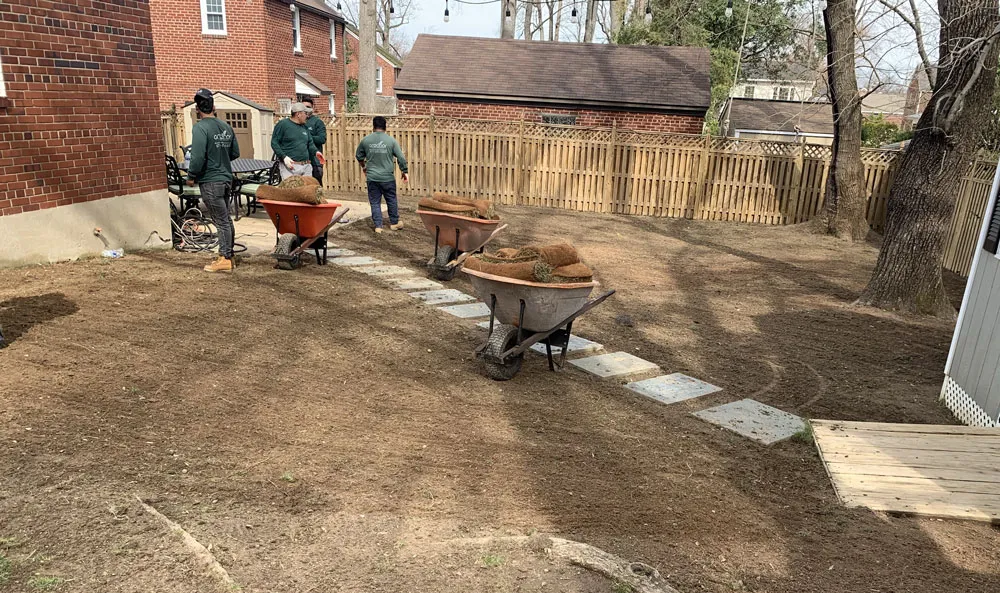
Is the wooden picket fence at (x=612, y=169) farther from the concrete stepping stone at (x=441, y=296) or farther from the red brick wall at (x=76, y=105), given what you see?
the concrete stepping stone at (x=441, y=296)

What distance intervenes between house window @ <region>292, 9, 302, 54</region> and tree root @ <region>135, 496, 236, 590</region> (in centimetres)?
2524

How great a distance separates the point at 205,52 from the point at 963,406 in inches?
930

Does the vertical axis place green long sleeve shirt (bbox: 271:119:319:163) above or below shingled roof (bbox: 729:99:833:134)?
below

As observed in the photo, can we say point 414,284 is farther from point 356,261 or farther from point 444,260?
point 356,261

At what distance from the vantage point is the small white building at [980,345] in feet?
15.4

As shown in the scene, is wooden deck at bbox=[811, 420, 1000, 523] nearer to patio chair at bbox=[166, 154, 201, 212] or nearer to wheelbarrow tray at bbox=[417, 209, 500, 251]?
wheelbarrow tray at bbox=[417, 209, 500, 251]

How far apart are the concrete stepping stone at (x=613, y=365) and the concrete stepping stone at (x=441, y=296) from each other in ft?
6.44

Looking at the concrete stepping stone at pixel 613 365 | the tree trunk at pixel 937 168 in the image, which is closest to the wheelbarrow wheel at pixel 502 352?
the concrete stepping stone at pixel 613 365

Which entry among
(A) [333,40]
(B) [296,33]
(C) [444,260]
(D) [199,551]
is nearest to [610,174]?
(C) [444,260]

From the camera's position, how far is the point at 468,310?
6.91m

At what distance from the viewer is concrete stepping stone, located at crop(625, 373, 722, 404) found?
5137 millimetres

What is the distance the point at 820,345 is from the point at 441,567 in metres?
5.35

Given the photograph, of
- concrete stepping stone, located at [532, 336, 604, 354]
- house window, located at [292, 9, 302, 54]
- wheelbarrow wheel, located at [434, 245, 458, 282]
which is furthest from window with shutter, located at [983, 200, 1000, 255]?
house window, located at [292, 9, 302, 54]

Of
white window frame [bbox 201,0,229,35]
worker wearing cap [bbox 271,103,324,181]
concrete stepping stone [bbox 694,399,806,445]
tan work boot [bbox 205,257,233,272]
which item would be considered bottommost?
concrete stepping stone [bbox 694,399,806,445]
